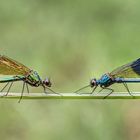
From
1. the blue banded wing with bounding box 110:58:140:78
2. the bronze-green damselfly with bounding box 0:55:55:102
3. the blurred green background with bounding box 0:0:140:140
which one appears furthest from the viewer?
→ the blurred green background with bounding box 0:0:140:140

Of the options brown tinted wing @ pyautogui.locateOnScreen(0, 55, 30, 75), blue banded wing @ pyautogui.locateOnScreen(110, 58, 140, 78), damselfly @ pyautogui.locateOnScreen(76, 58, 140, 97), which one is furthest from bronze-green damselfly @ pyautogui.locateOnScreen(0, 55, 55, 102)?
blue banded wing @ pyautogui.locateOnScreen(110, 58, 140, 78)

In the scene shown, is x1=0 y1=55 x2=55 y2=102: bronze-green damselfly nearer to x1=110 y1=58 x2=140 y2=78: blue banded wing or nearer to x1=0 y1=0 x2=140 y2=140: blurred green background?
x1=0 y1=0 x2=140 y2=140: blurred green background

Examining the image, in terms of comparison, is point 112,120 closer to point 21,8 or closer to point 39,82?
point 39,82

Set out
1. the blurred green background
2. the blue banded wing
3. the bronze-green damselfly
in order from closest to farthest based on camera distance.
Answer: the bronze-green damselfly < the blue banded wing < the blurred green background

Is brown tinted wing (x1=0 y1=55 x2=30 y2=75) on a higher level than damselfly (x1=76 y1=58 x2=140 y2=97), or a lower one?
higher

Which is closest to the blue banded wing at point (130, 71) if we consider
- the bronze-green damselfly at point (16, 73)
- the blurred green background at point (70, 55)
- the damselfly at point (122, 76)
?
the damselfly at point (122, 76)

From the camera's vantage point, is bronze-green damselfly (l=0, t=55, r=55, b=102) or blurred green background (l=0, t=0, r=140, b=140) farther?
blurred green background (l=0, t=0, r=140, b=140)
